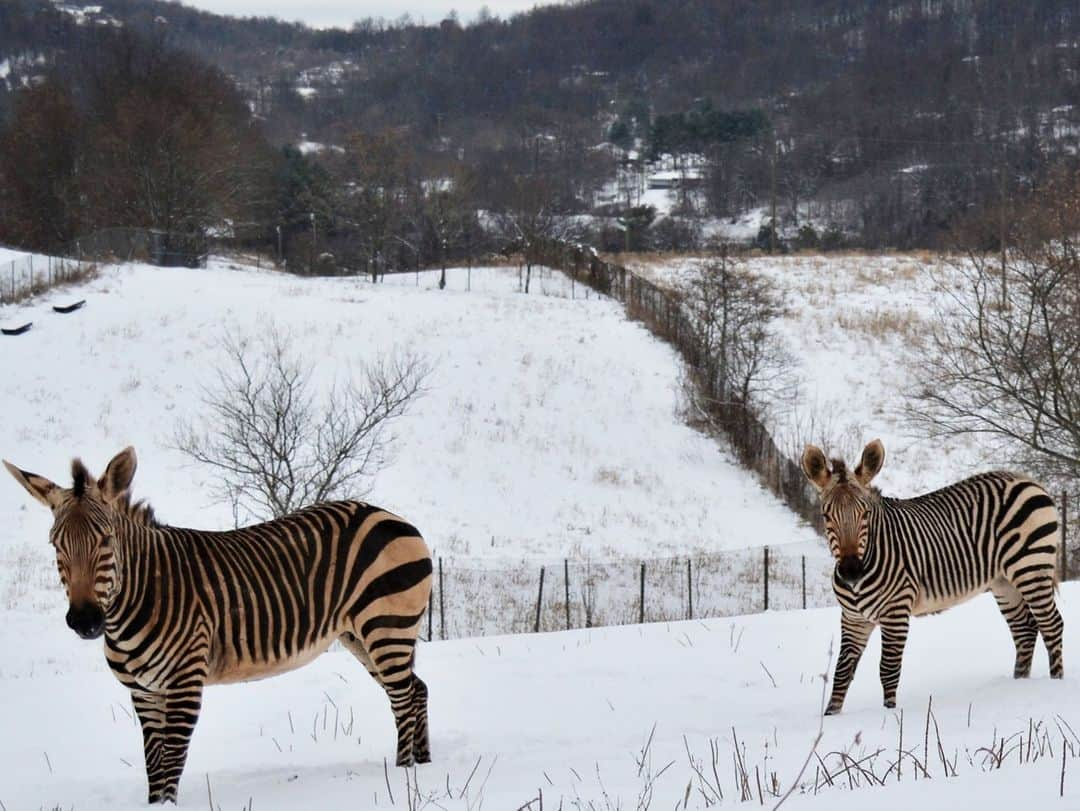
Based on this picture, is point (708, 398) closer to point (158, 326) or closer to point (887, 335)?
point (887, 335)

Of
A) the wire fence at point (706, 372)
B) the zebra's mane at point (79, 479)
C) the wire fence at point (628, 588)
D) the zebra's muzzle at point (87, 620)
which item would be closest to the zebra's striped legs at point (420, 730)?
the zebra's muzzle at point (87, 620)

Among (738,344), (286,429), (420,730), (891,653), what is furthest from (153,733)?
(738,344)

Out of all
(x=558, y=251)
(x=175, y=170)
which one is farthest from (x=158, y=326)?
(x=558, y=251)

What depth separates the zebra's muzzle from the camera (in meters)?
6.25

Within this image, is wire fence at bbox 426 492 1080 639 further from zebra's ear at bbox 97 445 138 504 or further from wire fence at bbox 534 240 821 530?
zebra's ear at bbox 97 445 138 504

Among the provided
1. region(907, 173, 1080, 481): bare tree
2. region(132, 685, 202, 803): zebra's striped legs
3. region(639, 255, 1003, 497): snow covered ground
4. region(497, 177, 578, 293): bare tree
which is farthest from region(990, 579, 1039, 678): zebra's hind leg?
region(497, 177, 578, 293): bare tree

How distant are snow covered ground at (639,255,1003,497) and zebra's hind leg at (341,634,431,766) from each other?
2199 centimetres

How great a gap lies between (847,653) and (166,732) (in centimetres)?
503

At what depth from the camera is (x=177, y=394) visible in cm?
3469

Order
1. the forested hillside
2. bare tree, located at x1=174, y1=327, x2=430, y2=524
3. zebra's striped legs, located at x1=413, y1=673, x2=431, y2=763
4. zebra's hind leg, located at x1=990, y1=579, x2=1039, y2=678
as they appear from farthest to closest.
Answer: the forested hillside → bare tree, located at x1=174, y1=327, x2=430, y2=524 → zebra's hind leg, located at x1=990, y1=579, x2=1039, y2=678 → zebra's striped legs, located at x1=413, y1=673, x2=431, y2=763

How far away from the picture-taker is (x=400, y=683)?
25.0ft

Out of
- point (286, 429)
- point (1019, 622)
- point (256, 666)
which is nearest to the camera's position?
point (256, 666)

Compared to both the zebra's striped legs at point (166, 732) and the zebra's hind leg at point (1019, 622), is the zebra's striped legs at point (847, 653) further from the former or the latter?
the zebra's striped legs at point (166, 732)

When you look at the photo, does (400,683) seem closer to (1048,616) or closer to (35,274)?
A: (1048,616)
